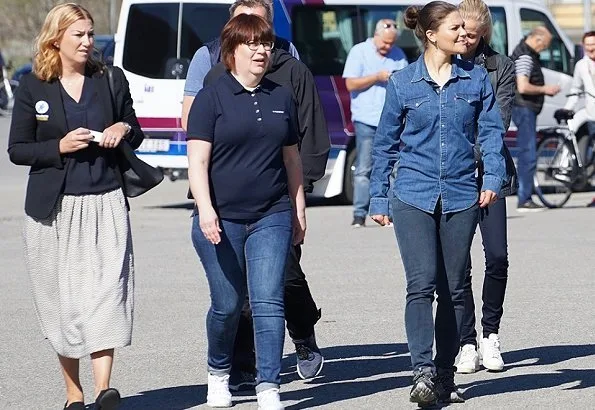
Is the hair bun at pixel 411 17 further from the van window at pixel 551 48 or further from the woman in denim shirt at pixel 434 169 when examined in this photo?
the van window at pixel 551 48

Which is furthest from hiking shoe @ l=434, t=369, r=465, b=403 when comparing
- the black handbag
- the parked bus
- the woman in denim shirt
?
the parked bus

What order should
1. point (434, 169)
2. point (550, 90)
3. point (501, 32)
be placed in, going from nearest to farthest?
point (434, 169)
point (550, 90)
point (501, 32)

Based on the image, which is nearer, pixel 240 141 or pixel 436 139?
pixel 240 141

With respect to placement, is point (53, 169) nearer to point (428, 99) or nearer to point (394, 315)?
point (428, 99)

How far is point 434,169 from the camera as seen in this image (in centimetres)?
675

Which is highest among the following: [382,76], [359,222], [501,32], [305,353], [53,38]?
[53,38]

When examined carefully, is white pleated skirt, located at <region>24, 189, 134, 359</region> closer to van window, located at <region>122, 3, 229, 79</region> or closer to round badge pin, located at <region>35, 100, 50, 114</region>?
round badge pin, located at <region>35, 100, 50, 114</region>

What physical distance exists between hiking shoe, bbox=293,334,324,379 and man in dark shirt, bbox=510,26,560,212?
8.29m

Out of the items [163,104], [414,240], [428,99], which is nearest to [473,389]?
[414,240]

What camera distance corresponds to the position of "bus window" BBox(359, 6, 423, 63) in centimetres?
1770

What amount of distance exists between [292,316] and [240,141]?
131 cm

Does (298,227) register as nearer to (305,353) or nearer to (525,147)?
(305,353)

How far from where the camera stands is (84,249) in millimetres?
6535

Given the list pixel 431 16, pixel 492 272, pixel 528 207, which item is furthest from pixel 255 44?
pixel 528 207
